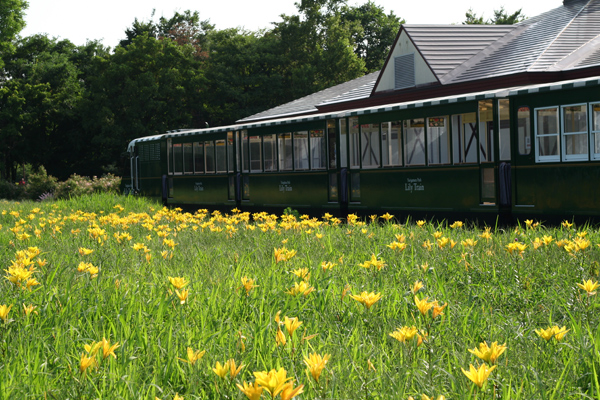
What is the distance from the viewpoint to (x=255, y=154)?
65.9 feet

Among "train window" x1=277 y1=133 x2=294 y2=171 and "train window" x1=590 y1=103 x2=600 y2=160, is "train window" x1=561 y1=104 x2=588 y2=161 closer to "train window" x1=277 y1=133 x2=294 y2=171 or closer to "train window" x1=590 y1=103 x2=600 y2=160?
"train window" x1=590 y1=103 x2=600 y2=160

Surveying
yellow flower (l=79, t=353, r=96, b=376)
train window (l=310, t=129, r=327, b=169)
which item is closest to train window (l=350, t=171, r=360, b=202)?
train window (l=310, t=129, r=327, b=169)

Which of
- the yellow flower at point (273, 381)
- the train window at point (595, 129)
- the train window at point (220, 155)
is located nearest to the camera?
the yellow flower at point (273, 381)

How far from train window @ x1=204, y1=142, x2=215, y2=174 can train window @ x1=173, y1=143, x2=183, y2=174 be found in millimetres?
1743

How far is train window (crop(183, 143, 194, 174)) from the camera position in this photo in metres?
23.0

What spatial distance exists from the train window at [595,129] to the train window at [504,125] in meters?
1.79

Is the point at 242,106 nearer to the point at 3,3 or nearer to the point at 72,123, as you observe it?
the point at 72,123

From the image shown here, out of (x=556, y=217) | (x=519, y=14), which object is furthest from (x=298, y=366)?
(x=519, y=14)

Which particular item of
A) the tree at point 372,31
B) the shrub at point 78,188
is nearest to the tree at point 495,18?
the tree at point 372,31

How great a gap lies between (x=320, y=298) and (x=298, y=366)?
1.31m

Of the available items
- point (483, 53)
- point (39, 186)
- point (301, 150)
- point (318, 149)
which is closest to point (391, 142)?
point (318, 149)

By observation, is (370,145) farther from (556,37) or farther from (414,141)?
(556,37)

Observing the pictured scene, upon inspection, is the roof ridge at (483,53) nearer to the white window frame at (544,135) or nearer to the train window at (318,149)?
the train window at (318,149)

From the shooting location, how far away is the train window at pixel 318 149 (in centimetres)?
1742
